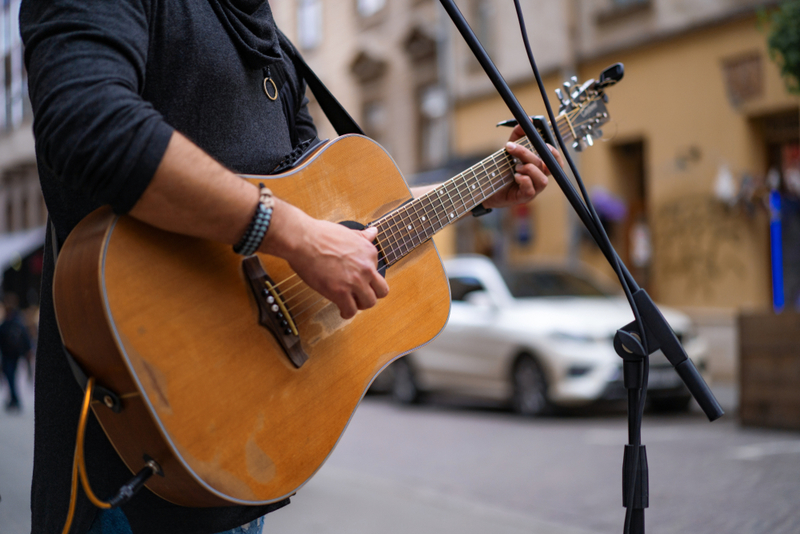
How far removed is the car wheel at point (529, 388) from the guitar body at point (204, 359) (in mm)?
7145

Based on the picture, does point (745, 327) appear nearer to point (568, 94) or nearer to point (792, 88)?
point (792, 88)

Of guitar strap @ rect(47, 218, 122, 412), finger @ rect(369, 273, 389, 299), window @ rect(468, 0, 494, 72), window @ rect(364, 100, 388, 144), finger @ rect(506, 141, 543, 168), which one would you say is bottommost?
guitar strap @ rect(47, 218, 122, 412)

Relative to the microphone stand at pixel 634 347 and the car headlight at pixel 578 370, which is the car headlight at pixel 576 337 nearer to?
the car headlight at pixel 578 370

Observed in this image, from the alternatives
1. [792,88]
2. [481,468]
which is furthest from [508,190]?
[792,88]

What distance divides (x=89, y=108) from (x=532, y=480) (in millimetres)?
5048

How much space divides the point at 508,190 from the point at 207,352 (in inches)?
44.2

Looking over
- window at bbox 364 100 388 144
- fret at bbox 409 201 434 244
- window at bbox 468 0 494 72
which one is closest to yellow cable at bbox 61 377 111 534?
fret at bbox 409 201 434 244

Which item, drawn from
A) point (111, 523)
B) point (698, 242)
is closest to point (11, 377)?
point (698, 242)

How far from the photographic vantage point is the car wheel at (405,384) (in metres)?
10.7

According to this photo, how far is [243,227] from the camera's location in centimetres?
147

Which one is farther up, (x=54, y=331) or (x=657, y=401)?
(x=54, y=331)

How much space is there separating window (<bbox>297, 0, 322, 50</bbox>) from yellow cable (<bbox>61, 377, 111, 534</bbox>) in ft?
72.3

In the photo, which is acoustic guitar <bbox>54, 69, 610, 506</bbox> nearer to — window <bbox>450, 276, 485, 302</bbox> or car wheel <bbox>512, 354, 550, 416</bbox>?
car wheel <bbox>512, 354, 550, 416</bbox>

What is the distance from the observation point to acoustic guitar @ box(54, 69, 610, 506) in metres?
1.41
